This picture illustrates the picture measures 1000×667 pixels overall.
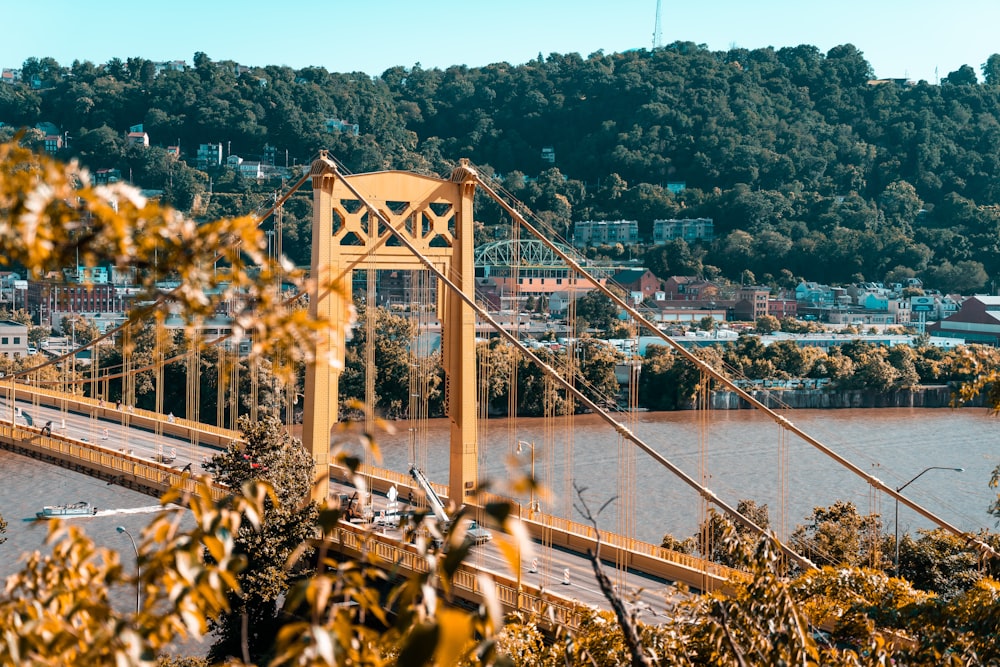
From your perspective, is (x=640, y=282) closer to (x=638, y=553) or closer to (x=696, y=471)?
(x=696, y=471)

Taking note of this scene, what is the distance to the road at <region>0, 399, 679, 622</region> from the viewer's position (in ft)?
41.4

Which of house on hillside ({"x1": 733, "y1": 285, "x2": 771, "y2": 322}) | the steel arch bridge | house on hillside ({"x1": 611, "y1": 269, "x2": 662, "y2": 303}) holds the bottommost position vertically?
house on hillside ({"x1": 733, "y1": 285, "x2": 771, "y2": 322})

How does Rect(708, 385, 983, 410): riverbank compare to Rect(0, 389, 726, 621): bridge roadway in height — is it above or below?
below

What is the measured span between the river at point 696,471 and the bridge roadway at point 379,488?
1071 millimetres

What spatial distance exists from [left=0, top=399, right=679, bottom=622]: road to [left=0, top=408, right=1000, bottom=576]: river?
107 centimetres

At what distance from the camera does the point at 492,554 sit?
16.1 meters

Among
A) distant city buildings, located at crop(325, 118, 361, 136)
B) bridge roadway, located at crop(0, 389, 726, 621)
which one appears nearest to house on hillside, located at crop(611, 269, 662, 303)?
distant city buildings, located at crop(325, 118, 361, 136)

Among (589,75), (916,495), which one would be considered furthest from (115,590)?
(589,75)

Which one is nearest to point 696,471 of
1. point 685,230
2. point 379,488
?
point 379,488

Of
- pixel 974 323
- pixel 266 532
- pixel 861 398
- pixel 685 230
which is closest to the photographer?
pixel 266 532

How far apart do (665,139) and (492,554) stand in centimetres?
6816

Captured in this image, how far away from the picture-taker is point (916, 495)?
22812 mm

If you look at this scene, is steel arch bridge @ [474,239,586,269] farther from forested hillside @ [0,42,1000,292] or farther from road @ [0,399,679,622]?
road @ [0,399,679,622]

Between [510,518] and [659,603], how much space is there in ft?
35.2
